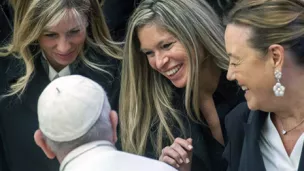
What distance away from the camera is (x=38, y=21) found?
3893mm

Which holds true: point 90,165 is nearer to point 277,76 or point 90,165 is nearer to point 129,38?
point 277,76

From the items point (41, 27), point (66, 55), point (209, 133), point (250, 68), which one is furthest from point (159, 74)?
point (250, 68)

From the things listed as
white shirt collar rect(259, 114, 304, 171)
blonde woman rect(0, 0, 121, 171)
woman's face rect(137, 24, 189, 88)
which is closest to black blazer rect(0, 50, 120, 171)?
blonde woman rect(0, 0, 121, 171)

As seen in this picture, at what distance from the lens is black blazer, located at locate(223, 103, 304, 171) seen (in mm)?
2879

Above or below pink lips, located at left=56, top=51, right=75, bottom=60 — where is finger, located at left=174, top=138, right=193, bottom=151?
below

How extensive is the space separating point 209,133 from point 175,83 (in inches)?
11.7

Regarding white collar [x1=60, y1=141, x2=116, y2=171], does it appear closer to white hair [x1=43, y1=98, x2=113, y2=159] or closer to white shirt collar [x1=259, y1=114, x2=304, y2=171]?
white hair [x1=43, y1=98, x2=113, y2=159]

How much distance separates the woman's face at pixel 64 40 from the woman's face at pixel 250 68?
1.25 m

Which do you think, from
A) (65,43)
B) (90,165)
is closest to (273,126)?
(90,165)

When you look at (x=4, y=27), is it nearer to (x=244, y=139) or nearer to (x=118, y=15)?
(x=118, y=15)

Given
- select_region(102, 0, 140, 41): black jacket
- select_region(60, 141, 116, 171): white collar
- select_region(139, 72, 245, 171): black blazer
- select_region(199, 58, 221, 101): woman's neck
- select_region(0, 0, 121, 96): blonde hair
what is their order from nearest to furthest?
select_region(60, 141, 116, 171): white collar < select_region(139, 72, 245, 171): black blazer < select_region(199, 58, 221, 101): woman's neck < select_region(0, 0, 121, 96): blonde hair < select_region(102, 0, 140, 41): black jacket

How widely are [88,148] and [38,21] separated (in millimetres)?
1656

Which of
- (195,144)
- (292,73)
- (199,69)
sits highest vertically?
(292,73)

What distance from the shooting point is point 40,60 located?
13.2ft
